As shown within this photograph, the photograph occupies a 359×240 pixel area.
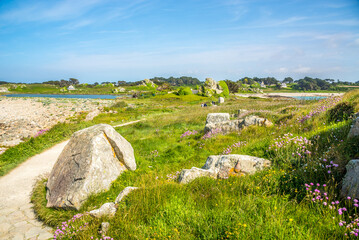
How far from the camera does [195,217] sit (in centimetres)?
368

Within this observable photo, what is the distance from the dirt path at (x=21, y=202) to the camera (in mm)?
5750

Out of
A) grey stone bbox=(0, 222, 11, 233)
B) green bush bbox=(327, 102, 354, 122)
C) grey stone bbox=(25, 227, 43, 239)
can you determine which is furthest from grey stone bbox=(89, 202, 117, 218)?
green bush bbox=(327, 102, 354, 122)

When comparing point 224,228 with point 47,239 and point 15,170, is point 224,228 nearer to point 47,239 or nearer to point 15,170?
point 47,239

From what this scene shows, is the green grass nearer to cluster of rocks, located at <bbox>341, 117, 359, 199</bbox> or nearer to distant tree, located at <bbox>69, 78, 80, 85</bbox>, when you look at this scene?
cluster of rocks, located at <bbox>341, 117, 359, 199</bbox>

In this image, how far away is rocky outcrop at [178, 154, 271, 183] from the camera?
5.91 metres

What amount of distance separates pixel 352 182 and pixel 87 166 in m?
7.29

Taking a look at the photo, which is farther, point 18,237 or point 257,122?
point 257,122

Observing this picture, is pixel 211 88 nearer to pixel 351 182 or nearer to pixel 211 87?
pixel 211 87

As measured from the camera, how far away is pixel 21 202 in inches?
297

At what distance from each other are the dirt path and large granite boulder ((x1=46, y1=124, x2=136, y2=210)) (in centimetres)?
78

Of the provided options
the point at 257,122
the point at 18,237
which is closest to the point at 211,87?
the point at 257,122

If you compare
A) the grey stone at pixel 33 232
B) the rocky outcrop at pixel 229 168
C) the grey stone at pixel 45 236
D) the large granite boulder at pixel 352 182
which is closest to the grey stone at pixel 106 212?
the grey stone at pixel 45 236

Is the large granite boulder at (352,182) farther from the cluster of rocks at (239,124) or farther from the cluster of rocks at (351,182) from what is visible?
the cluster of rocks at (239,124)

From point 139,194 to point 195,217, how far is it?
5.96 feet
